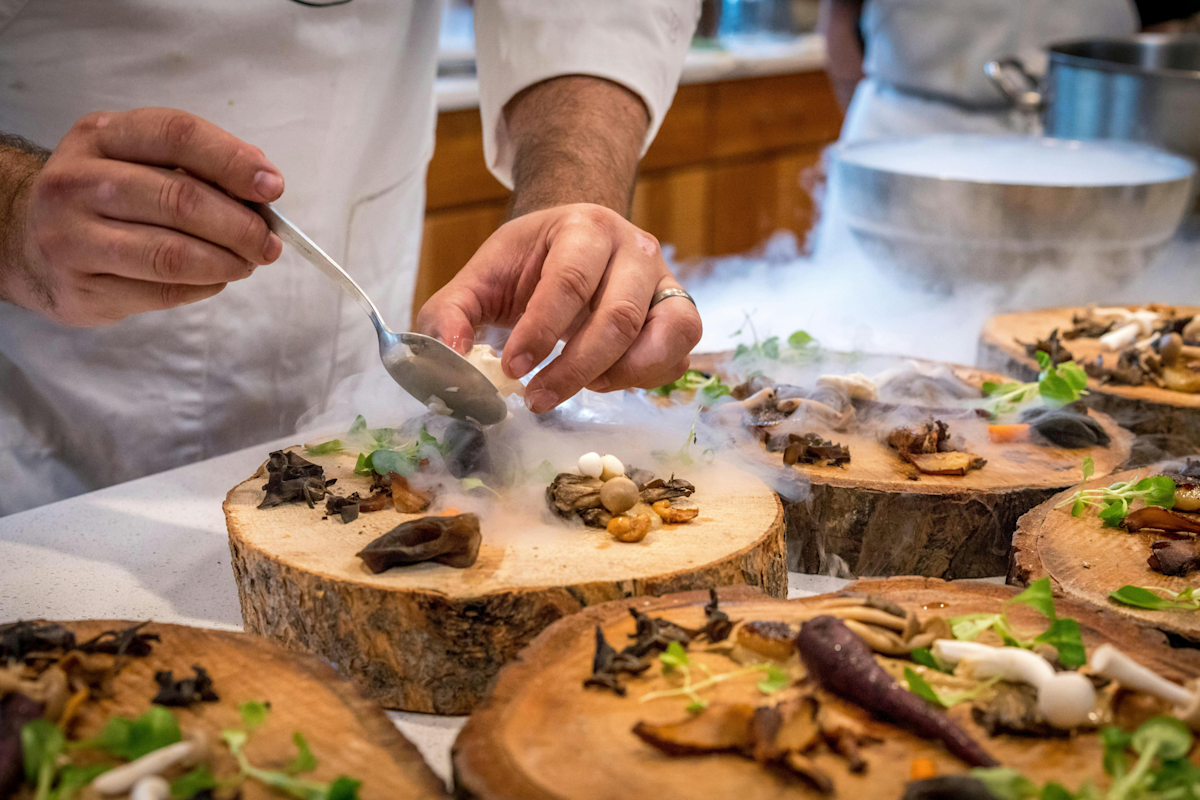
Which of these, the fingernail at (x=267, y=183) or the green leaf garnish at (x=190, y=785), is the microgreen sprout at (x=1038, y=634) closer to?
the green leaf garnish at (x=190, y=785)

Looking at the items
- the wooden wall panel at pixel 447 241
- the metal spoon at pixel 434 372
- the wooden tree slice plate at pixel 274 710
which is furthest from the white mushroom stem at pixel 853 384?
the wooden wall panel at pixel 447 241

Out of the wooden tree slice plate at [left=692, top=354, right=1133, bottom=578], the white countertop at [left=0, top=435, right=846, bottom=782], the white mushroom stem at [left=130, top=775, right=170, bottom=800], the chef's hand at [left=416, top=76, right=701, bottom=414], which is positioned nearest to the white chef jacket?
the white countertop at [left=0, top=435, right=846, bottom=782]

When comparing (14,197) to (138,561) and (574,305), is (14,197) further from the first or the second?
(574,305)

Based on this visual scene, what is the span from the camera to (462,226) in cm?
395

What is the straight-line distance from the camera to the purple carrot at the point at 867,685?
0.81 meters

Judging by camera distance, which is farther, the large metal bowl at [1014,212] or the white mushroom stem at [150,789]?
the large metal bowl at [1014,212]

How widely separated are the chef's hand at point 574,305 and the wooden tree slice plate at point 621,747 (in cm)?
41

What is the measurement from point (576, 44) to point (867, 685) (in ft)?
4.63

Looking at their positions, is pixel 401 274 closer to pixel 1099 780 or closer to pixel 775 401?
pixel 775 401

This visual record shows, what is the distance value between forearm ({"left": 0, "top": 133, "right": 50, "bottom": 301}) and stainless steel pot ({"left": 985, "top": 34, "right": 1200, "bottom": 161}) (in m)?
2.25

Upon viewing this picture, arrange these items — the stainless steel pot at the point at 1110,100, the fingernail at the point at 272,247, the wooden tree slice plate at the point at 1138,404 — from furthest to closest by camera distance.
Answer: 1. the stainless steel pot at the point at 1110,100
2. the wooden tree slice plate at the point at 1138,404
3. the fingernail at the point at 272,247

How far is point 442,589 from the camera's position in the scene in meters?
1.05

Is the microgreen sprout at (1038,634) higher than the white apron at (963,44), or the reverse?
the white apron at (963,44)

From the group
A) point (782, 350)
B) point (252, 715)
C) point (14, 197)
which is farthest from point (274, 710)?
point (782, 350)
